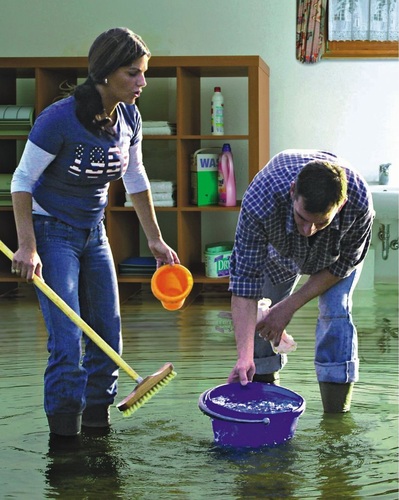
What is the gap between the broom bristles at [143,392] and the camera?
2.81 meters

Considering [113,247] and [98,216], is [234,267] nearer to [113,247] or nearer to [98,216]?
[98,216]

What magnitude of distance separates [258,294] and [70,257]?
0.58 m

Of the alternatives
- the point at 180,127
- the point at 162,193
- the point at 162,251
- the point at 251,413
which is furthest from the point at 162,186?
the point at 251,413

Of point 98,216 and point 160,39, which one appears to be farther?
point 160,39

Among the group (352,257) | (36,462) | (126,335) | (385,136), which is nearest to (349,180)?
(352,257)

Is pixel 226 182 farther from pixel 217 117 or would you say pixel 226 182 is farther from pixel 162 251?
pixel 162 251

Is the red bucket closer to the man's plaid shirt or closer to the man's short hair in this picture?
the man's plaid shirt

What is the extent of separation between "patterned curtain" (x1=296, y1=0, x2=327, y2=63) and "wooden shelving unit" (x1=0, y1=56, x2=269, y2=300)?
0.34 m

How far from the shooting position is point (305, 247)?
2883 mm

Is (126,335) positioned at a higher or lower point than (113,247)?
lower

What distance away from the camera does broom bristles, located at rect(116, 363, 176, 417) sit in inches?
111

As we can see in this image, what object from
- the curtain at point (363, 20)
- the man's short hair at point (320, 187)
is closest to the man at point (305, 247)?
the man's short hair at point (320, 187)

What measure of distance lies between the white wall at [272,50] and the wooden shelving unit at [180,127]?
0.22 m

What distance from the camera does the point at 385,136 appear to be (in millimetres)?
6066
